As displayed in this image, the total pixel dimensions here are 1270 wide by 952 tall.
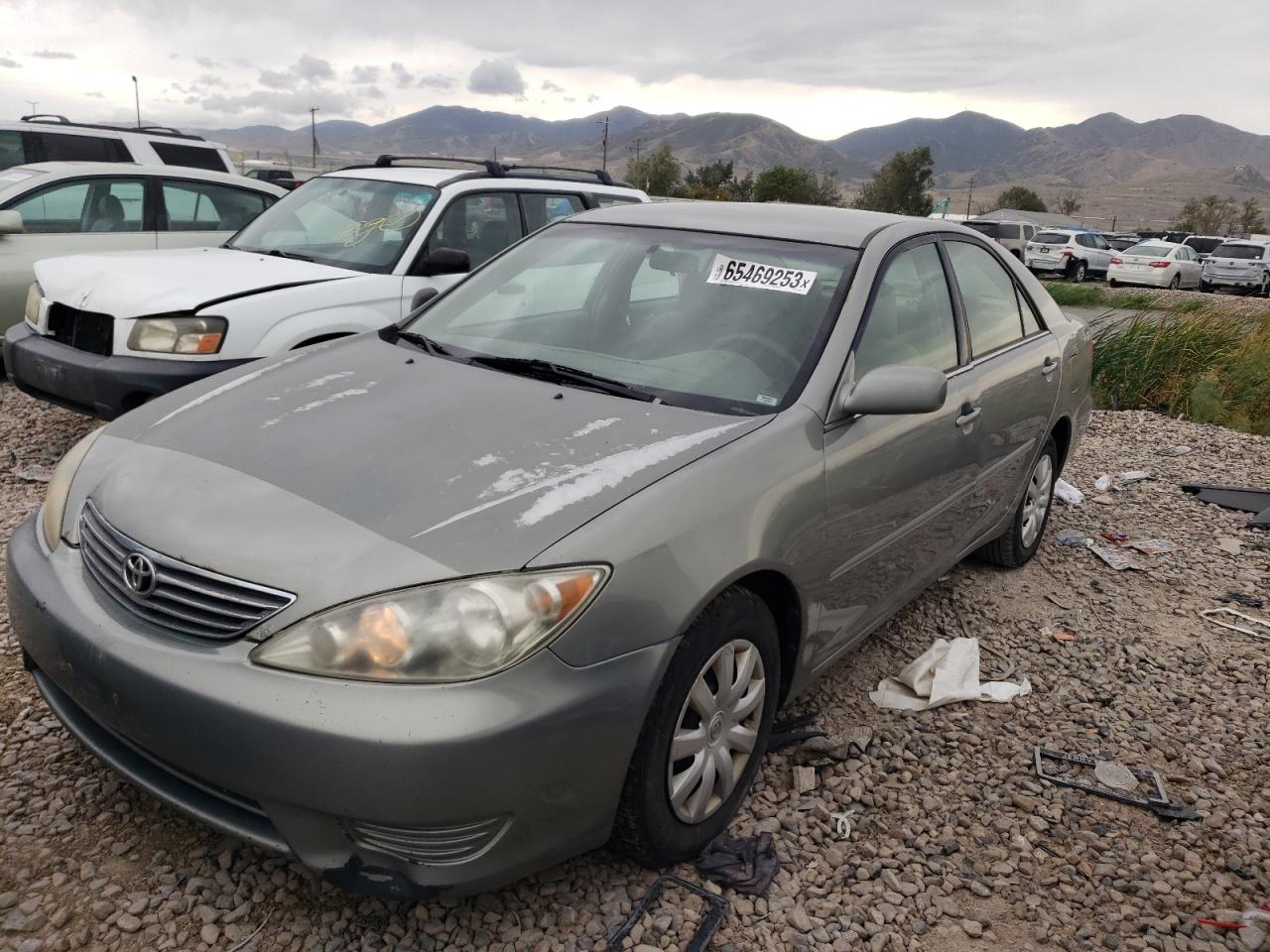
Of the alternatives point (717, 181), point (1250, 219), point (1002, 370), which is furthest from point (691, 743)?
point (1250, 219)

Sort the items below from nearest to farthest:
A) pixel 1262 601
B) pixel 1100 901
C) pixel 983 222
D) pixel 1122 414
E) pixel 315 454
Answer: pixel 315 454, pixel 1100 901, pixel 1262 601, pixel 1122 414, pixel 983 222

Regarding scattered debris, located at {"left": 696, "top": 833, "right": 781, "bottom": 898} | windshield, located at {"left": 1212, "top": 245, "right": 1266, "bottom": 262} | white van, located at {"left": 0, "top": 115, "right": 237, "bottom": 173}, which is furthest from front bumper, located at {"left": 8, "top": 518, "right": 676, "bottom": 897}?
windshield, located at {"left": 1212, "top": 245, "right": 1266, "bottom": 262}

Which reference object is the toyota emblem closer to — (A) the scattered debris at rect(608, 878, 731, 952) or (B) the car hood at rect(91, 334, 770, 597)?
(B) the car hood at rect(91, 334, 770, 597)

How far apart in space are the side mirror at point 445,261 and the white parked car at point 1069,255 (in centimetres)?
3049

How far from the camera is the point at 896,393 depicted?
9.20 feet

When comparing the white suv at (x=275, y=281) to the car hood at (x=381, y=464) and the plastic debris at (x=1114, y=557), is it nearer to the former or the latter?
the car hood at (x=381, y=464)

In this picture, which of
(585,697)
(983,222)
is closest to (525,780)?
(585,697)

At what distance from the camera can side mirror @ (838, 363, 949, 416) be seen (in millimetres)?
2807

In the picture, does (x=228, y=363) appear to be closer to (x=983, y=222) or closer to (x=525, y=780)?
(x=525, y=780)

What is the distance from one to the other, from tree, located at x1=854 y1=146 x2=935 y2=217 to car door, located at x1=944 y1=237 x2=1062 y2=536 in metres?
78.5

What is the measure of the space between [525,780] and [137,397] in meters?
3.76

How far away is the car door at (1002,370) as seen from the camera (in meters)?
3.84

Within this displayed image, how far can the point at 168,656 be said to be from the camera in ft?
6.73

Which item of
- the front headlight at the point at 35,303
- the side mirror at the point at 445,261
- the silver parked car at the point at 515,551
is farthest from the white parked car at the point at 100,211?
the silver parked car at the point at 515,551
